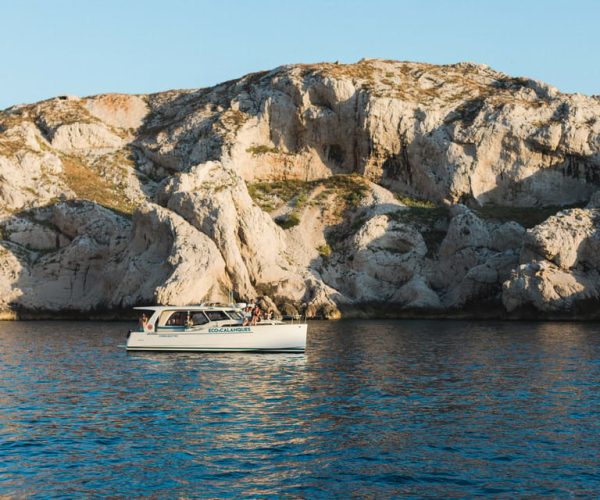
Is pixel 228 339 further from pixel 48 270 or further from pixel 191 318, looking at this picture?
pixel 48 270

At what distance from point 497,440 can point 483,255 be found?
6199 centimetres

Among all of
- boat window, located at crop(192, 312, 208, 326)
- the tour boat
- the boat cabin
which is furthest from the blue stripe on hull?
boat window, located at crop(192, 312, 208, 326)

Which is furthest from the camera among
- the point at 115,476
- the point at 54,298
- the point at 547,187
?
the point at 547,187

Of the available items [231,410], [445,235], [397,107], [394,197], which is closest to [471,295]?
[445,235]

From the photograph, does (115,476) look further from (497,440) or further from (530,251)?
(530,251)

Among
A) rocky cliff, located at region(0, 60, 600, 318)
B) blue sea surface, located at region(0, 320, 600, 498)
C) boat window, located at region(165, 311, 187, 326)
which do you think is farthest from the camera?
rocky cliff, located at region(0, 60, 600, 318)

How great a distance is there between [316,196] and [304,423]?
76.2 metres

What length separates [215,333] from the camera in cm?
4666

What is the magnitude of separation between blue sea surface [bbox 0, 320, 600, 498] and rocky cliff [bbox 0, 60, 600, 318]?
3207 centimetres

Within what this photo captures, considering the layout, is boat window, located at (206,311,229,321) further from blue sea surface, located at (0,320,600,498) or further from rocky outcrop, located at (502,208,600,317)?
rocky outcrop, located at (502,208,600,317)

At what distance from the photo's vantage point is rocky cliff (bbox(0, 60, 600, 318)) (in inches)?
3071

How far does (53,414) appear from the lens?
1071 inches

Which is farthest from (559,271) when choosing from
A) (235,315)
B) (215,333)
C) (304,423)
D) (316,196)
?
(304,423)

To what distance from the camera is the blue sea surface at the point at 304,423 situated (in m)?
19.0
